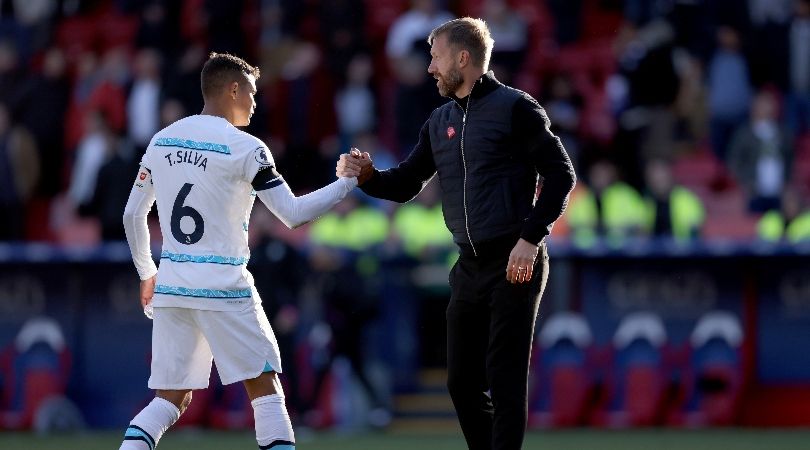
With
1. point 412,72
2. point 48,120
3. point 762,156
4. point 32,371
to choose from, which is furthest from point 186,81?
point 762,156

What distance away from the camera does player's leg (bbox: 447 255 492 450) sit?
26.5 feet

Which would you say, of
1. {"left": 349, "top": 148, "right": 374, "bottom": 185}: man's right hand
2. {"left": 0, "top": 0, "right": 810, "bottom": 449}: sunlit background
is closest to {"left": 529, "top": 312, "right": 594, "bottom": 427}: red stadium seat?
{"left": 0, "top": 0, "right": 810, "bottom": 449}: sunlit background

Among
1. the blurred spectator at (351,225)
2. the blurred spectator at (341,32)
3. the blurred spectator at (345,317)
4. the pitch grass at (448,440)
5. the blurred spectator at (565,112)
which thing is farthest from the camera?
the blurred spectator at (341,32)

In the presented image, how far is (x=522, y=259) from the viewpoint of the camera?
7691 millimetres

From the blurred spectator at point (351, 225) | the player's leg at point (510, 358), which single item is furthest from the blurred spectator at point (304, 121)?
the player's leg at point (510, 358)

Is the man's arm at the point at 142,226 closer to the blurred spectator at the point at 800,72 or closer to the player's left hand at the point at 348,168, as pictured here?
the player's left hand at the point at 348,168

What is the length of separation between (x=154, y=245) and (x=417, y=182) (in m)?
7.08

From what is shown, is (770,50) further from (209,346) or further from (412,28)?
(209,346)

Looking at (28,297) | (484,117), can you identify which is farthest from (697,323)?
(484,117)

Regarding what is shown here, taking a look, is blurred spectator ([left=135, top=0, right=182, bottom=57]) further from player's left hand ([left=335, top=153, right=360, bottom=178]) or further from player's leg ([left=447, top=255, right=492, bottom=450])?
player's leg ([left=447, top=255, right=492, bottom=450])

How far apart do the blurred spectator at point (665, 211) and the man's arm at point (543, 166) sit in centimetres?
728

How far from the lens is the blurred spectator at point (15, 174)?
1678cm

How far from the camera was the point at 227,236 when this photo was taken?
25.3 ft

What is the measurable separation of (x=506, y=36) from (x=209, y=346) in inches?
419
